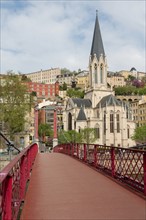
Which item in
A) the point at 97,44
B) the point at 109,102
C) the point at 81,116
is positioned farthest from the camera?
the point at 97,44

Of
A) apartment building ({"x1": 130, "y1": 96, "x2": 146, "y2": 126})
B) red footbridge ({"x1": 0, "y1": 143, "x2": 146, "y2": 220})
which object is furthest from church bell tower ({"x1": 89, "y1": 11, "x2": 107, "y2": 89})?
red footbridge ({"x1": 0, "y1": 143, "x2": 146, "y2": 220})

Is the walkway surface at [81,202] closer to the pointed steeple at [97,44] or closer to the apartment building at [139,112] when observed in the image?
the pointed steeple at [97,44]

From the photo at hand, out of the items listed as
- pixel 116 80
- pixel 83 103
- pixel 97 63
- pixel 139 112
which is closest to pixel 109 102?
pixel 83 103

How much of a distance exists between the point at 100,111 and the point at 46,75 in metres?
98.7

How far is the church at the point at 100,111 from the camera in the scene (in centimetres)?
8619

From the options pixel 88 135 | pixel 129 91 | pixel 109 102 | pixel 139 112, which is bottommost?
pixel 88 135

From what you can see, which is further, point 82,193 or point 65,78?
point 65,78

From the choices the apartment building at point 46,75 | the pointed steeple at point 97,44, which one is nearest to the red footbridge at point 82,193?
the pointed steeple at point 97,44

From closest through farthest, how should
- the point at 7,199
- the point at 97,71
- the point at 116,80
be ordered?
the point at 7,199, the point at 97,71, the point at 116,80

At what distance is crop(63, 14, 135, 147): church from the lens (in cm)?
8619

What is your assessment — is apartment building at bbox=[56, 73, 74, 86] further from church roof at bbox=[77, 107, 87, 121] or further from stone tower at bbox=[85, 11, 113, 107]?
church roof at bbox=[77, 107, 87, 121]

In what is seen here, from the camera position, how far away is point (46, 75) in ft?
599

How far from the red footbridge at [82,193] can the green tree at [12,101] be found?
115 ft

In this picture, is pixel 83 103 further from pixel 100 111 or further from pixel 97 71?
pixel 97 71
